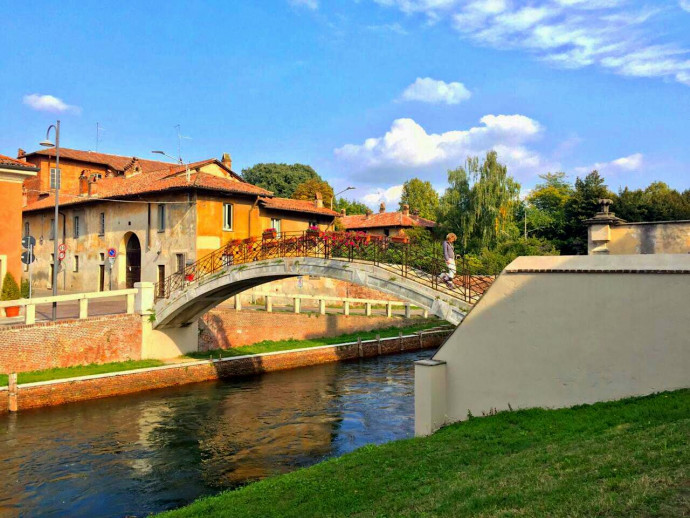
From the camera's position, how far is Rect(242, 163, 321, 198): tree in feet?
208

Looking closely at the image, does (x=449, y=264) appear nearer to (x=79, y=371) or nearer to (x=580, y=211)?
(x=79, y=371)

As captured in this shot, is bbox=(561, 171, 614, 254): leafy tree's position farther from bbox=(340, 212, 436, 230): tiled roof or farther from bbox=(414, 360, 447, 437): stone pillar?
bbox=(414, 360, 447, 437): stone pillar

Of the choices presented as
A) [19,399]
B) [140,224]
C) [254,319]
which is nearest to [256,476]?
[19,399]

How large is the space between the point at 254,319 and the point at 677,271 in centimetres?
1921

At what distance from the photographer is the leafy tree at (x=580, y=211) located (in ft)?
118

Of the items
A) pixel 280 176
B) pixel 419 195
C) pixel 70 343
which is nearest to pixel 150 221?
pixel 70 343

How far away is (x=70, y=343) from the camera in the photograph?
19.1m

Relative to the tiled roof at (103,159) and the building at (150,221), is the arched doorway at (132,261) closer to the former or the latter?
the building at (150,221)

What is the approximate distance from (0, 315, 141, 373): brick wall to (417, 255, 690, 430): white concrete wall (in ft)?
44.3

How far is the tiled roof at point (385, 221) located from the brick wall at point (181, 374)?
72.5 feet

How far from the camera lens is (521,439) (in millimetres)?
8164

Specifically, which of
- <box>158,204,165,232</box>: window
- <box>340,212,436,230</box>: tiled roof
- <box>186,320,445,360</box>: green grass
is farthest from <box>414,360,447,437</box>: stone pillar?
<box>340,212,436,230</box>: tiled roof

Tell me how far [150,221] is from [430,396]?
22441 mm

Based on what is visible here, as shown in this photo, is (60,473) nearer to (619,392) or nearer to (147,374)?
(147,374)
